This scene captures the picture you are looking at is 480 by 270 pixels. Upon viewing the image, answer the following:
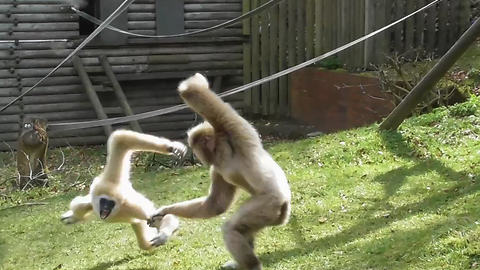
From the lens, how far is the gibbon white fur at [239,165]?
4766 millimetres

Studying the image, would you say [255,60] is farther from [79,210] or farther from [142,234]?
[79,210]

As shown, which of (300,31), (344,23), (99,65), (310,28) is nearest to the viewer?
(344,23)

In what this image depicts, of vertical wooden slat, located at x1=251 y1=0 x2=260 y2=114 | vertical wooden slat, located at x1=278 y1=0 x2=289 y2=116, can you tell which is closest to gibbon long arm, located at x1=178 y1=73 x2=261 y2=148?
vertical wooden slat, located at x1=278 y1=0 x2=289 y2=116

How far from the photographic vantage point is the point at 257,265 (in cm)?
471

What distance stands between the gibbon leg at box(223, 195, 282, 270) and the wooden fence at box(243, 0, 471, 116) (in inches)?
333

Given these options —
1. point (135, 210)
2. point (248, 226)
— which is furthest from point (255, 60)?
point (248, 226)

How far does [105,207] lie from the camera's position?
582 cm

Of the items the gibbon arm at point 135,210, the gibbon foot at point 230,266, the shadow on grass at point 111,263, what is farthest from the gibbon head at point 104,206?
the gibbon foot at point 230,266

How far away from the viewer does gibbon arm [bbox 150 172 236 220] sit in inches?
208

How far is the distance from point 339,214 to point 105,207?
2143 mm

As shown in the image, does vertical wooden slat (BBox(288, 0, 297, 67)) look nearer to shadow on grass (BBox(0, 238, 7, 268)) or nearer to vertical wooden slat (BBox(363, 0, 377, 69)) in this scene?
vertical wooden slat (BBox(363, 0, 377, 69))

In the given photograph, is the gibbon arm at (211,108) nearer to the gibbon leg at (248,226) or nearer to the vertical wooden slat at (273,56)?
the gibbon leg at (248,226)

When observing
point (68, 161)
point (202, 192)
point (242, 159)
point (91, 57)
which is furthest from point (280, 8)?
point (242, 159)

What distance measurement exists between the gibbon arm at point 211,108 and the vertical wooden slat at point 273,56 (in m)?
10.4
